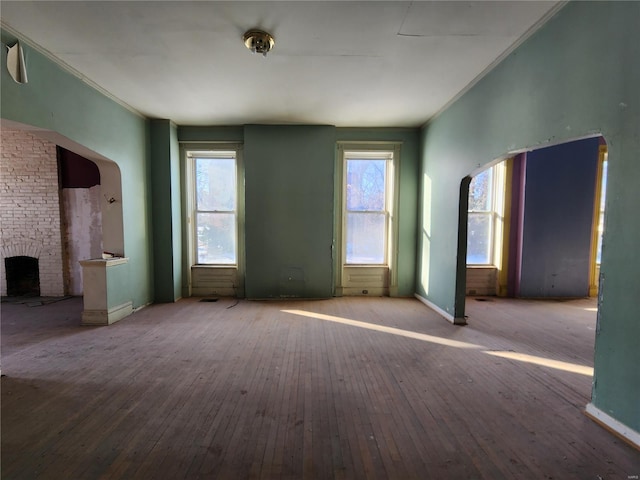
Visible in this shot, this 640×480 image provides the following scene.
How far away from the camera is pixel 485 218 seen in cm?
574

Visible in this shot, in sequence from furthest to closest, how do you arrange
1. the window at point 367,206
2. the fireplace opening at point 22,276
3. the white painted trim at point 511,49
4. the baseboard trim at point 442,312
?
the window at point 367,206 < the fireplace opening at point 22,276 < the baseboard trim at point 442,312 < the white painted trim at point 511,49

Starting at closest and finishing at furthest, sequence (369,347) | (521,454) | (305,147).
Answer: (521,454)
(369,347)
(305,147)

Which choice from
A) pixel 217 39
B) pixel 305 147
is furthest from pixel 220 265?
pixel 217 39

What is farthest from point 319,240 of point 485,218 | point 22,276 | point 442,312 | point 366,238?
point 22,276

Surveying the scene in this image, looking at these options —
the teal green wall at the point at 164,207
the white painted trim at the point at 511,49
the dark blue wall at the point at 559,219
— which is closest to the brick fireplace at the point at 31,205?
the teal green wall at the point at 164,207

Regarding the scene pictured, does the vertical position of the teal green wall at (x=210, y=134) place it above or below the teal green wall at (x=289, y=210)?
above

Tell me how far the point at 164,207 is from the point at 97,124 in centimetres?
159

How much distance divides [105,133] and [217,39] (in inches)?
88.3

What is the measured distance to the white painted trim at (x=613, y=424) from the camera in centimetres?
180

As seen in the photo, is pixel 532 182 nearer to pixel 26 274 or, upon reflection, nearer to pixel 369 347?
pixel 369 347

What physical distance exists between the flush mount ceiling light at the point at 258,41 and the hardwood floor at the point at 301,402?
2912 millimetres

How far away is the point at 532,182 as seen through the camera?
5.41 metres

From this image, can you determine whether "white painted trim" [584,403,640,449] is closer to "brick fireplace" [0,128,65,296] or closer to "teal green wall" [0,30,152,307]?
"teal green wall" [0,30,152,307]

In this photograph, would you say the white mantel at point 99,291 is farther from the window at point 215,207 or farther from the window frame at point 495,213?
the window frame at point 495,213
